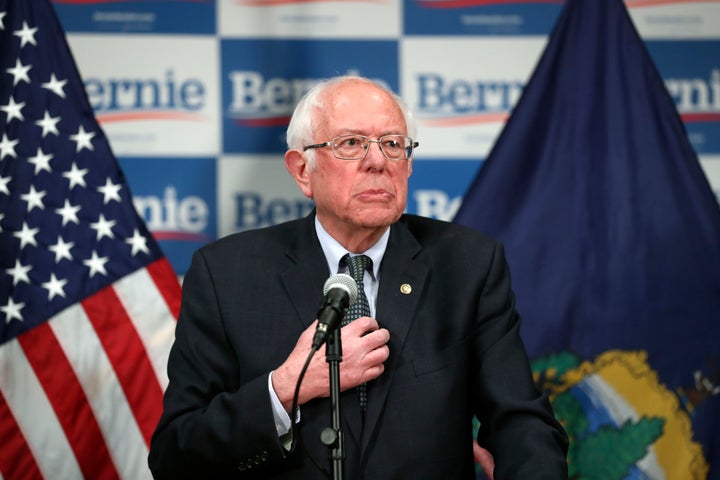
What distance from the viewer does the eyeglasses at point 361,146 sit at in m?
2.39

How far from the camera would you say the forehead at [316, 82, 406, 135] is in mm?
2379

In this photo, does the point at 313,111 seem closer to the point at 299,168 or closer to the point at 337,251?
the point at 299,168

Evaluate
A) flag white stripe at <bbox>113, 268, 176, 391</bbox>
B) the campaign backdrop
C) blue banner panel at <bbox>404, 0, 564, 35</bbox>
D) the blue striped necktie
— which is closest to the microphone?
the blue striped necktie

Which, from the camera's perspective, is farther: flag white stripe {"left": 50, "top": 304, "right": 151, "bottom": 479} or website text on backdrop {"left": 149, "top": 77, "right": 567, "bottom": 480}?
flag white stripe {"left": 50, "top": 304, "right": 151, "bottom": 479}

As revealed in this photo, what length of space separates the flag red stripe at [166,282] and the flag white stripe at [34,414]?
520 mm

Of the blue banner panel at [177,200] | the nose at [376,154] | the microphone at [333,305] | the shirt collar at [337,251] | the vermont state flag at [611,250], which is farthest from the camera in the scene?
the blue banner panel at [177,200]

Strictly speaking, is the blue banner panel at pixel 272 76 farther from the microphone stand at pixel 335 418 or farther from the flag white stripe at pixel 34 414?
the microphone stand at pixel 335 418

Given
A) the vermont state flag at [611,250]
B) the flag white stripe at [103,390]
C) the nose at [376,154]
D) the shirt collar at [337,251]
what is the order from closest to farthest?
1. the nose at [376,154]
2. the shirt collar at [337,251]
3. the flag white stripe at [103,390]
4. the vermont state flag at [611,250]

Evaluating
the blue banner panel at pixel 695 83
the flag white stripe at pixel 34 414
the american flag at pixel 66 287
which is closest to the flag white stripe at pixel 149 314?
the american flag at pixel 66 287

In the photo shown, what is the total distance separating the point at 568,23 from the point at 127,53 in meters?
1.93

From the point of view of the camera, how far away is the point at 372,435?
2.22m

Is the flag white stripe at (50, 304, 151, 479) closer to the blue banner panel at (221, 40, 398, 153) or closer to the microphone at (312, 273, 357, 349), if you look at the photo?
the blue banner panel at (221, 40, 398, 153)

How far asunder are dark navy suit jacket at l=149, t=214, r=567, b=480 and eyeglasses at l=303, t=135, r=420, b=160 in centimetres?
26

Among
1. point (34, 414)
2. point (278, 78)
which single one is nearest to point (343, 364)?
point (34, 414)
